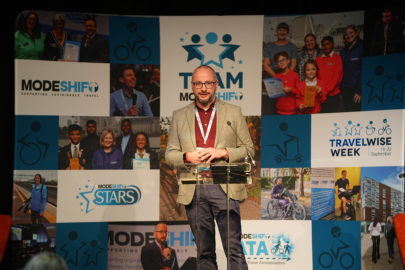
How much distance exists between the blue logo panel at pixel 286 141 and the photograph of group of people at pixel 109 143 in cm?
114

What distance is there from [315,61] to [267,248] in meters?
1.99

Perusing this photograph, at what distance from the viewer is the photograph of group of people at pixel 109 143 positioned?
6207mm

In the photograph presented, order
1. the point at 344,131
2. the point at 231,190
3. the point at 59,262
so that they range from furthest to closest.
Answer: the point at 344,131 < the point at 231,190 < the point at 59,262

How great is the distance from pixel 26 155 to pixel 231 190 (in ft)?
7.32

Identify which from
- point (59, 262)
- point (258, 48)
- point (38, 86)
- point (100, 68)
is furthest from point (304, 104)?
point (59, 262)

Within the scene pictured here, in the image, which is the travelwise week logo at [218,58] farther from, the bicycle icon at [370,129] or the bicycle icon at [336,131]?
the bicycle icon at [370,129]

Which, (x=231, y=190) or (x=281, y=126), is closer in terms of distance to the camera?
(x=231, y=190)

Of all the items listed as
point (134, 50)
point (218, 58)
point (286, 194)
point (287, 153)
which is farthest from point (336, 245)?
point (134, 50)

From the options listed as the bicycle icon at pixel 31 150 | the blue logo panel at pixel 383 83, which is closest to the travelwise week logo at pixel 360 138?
the blue logo panel at pixel 383 83

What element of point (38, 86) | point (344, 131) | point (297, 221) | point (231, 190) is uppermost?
point (38, 86)

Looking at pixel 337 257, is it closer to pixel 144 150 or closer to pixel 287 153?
pixel 287 153

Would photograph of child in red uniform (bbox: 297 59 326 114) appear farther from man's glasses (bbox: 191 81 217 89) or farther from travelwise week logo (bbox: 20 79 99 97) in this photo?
travelwise week logo (bbox: 20 79 99 97)

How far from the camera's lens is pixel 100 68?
6305 millimetres

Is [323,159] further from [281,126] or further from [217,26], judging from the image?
[217,26]
